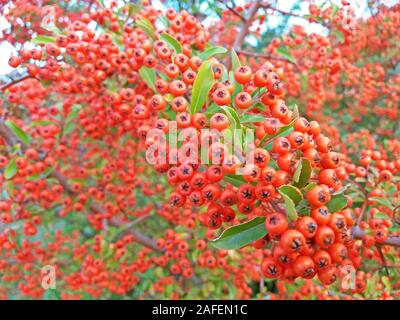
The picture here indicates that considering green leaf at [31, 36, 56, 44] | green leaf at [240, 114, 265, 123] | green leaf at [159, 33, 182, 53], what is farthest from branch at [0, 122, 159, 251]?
green leaf at [240, 114, 265, 123]

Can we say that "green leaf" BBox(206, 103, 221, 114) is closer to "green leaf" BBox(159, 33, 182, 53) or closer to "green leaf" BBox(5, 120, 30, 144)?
"green leaf" BBox(159, 33, 182, 53)

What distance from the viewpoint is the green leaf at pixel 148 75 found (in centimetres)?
246

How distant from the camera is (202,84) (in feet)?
6.44

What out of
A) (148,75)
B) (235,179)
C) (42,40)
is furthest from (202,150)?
(42,40)

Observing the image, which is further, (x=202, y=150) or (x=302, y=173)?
(x=202, y=150)

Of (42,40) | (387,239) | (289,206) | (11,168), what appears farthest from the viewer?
(11,168)

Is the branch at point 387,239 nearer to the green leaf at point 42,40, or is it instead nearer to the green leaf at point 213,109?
the green leaf at point 213,109

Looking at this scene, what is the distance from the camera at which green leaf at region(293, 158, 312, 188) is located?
60.8 inches

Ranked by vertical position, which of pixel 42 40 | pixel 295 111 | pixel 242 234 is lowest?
pixel 242 234

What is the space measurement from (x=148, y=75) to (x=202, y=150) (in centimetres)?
99

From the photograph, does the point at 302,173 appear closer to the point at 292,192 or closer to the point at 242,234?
the point at 292,192

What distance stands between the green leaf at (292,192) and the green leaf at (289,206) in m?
0.01
